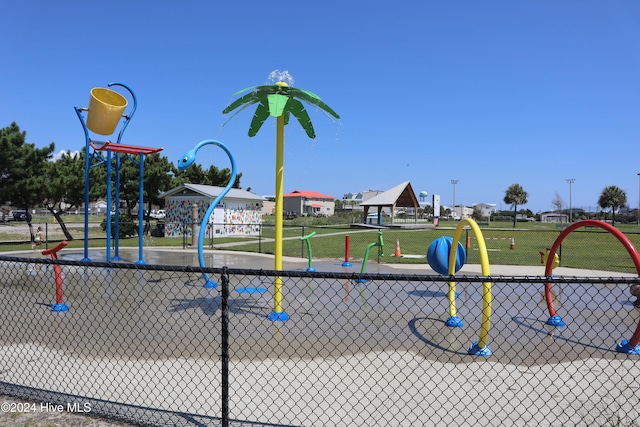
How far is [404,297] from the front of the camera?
9.70 metres

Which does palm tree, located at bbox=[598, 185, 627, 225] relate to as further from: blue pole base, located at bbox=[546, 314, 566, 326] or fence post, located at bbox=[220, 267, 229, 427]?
fence post, located at bbox=[220, 267, 229, 427]

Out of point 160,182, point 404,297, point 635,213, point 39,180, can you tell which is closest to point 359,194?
point 635,213

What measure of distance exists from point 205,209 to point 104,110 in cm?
1399

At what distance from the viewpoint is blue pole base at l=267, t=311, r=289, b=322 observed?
7.31 metres

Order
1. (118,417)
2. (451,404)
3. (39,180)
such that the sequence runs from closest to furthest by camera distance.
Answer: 1. (118,417)
2. (451,404)
3. (39,180)

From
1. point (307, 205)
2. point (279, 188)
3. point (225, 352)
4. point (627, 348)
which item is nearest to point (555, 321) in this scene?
point (627, 348)

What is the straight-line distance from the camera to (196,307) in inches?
325

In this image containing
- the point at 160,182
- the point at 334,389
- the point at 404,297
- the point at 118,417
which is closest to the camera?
the point at 118,417

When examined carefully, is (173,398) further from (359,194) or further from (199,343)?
(359,194)

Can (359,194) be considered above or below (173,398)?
above

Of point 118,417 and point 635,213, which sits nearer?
point 118,417

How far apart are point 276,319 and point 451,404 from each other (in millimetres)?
3744

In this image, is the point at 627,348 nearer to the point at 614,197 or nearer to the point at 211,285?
the point at 211,285

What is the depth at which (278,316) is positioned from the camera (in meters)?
7.35
